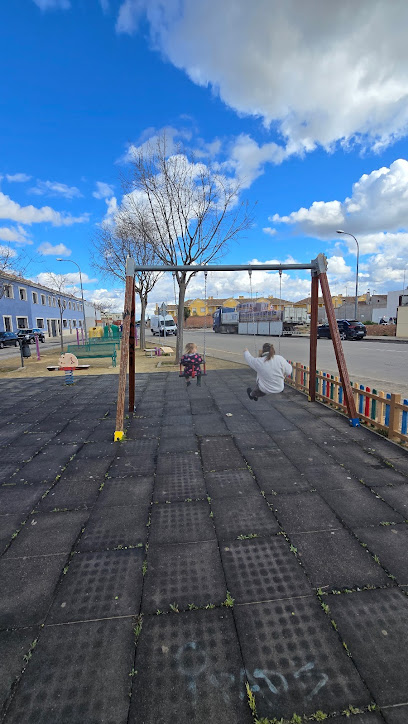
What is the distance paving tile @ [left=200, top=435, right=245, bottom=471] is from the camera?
170 inches

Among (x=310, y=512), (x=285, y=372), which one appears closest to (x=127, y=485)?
(x=310, y=512)

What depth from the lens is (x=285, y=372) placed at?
565 cm

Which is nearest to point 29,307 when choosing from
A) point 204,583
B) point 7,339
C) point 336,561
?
point 7,339

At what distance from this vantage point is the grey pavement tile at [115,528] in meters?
2.81

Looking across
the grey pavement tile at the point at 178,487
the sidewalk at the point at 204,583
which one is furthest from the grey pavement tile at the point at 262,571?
the grey pavement tile at the point at 178,487

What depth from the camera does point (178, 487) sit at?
3766 mm

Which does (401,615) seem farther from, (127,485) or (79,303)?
(79,303)

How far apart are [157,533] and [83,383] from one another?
27.1 ft

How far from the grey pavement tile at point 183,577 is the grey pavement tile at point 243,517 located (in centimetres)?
23

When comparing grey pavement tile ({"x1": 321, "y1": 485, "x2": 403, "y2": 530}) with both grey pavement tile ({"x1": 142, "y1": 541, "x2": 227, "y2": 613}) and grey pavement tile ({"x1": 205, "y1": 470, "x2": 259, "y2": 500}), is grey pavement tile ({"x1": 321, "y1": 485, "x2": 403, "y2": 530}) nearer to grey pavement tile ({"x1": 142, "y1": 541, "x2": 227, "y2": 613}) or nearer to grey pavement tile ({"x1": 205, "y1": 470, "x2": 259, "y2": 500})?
grey pavement tile ({"x1": 205, "y1": 470, "x2": 259, "y2": 500})

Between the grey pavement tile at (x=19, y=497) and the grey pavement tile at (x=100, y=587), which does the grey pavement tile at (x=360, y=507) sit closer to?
the grey pavement tile at (x=100, y=587)

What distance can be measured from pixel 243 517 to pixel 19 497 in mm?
2451

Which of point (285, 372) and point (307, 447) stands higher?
point (285, 372)

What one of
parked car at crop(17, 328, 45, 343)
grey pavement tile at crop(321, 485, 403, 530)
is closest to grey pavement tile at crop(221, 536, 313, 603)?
grey pavement tile at crop(321, 485, 403, 530)
